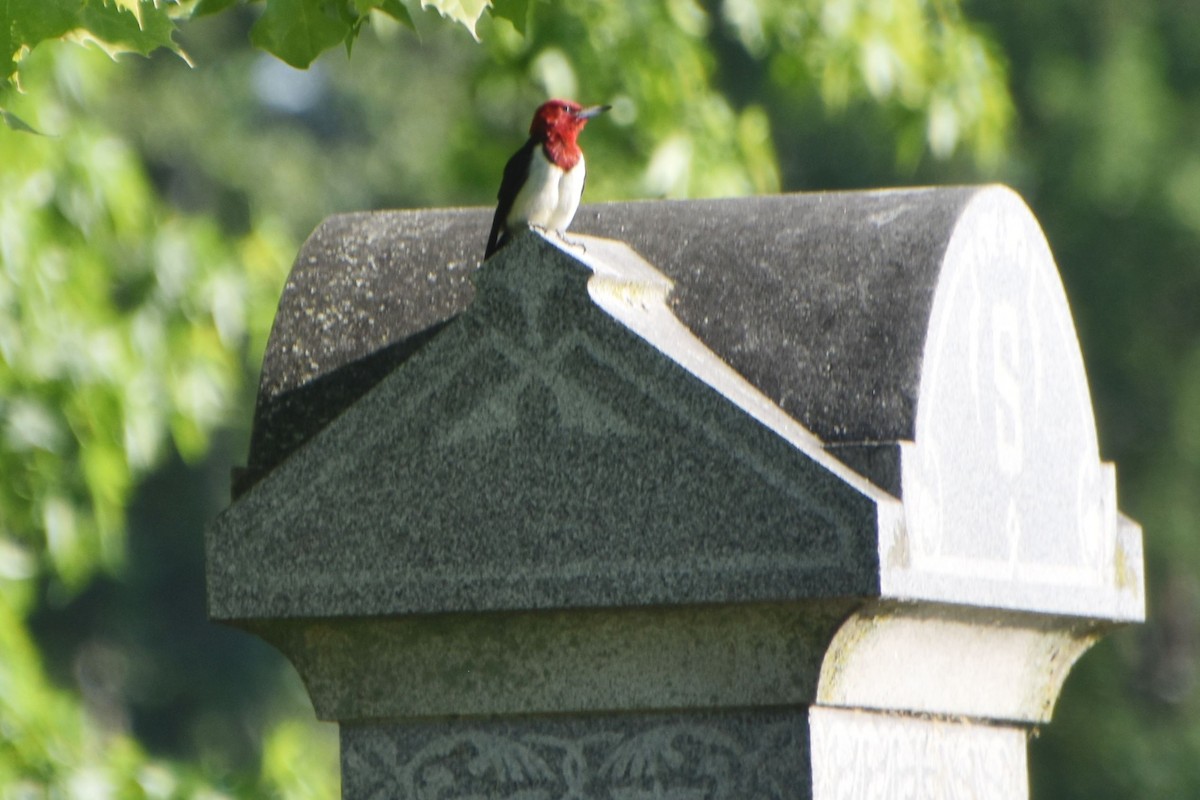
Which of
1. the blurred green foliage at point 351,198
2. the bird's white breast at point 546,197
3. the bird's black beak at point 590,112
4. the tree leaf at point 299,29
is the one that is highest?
the blurred green foliage at point 351,198

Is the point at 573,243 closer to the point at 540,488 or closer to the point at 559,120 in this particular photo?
the point at 540,488

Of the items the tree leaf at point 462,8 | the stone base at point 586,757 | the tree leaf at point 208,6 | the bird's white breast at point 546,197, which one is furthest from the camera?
the bird's white breast at point 546,197

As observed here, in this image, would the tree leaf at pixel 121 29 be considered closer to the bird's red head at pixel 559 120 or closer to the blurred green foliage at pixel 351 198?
the blurred green foliage at pixel 351 198

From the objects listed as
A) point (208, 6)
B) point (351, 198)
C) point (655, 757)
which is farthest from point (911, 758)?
point (351, 198)

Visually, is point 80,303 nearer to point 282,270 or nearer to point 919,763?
point 282,270

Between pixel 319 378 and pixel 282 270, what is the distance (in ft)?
9.16

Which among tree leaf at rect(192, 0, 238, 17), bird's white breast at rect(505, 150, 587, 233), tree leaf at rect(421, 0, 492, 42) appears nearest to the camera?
tree leaf at rect(421, 0, 492, 42)

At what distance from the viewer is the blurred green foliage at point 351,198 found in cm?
468

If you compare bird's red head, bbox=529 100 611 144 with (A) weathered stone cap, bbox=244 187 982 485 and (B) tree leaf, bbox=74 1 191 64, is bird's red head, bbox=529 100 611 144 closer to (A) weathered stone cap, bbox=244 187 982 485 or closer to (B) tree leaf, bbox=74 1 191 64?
(A) weathered stone cap, bbox=244 187 982 485

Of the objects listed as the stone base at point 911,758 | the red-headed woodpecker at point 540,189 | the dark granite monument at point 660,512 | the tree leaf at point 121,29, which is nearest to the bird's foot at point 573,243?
the dark granite monument at point 660,512

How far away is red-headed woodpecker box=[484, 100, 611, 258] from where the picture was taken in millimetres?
3035

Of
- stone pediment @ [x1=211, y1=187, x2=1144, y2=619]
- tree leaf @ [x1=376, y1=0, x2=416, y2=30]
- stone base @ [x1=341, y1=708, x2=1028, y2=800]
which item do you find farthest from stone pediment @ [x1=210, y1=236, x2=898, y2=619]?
tree leaf @ [x1=376, y1=0, x2=416, y2=30]

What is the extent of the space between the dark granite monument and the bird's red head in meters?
0.39

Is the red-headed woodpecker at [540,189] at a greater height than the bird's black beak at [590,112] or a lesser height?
lesser
